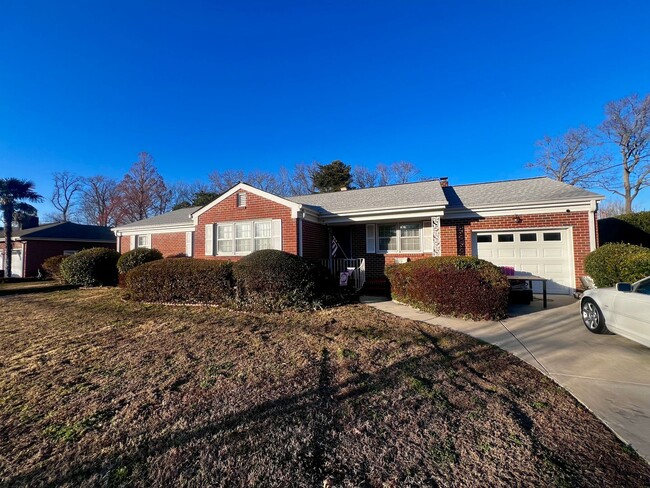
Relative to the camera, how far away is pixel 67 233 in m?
23.8

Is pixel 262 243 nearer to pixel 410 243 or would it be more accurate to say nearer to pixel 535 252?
pixel 410 243

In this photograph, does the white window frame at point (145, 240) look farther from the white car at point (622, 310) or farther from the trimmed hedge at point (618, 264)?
the trimmed hedge at point (618, 264)

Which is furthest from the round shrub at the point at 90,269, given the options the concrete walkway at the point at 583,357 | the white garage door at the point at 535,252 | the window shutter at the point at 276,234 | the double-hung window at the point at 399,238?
the white garage door at the point at 535,252

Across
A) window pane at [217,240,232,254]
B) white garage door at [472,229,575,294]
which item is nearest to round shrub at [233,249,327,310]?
window pane at [217,240,232,254]

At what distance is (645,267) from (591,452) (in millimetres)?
6875

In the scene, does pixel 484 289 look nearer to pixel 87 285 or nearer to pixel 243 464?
pixel 243 464

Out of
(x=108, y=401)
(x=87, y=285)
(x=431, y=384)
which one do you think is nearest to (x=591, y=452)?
(x=431, y=384)

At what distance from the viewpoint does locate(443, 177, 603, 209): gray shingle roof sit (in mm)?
10078

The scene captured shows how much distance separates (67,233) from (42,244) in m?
1.74

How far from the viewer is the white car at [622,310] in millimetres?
4492

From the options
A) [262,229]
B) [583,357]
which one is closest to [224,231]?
[262,229]

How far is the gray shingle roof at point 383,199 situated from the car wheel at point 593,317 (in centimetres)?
520

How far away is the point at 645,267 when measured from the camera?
682 cm

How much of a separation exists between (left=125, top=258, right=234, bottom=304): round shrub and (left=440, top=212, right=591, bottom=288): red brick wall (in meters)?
7.91
